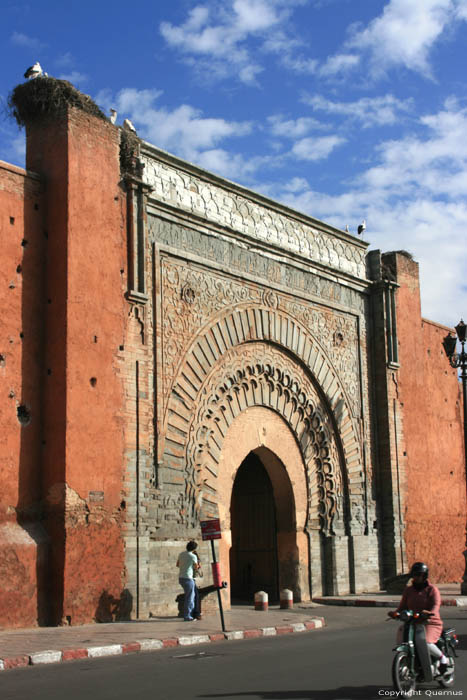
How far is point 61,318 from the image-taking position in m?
11.7

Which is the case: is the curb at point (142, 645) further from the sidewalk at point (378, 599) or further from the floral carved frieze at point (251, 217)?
the floral carved frieze at point (251, 217)

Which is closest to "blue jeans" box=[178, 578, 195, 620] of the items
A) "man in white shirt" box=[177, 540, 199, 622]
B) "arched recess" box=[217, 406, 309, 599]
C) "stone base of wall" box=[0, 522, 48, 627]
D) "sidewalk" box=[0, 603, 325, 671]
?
"man in white shirt" box=[177, 540, 199, 622]

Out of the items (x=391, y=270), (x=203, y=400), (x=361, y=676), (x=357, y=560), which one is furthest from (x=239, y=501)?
(x=361, y=676)

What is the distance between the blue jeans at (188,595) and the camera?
1161cm

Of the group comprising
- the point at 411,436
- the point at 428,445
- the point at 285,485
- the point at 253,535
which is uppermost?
the point at 411,436

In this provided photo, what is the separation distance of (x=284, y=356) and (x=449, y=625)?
6059 mm

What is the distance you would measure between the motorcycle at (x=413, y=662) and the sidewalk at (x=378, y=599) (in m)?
8.22

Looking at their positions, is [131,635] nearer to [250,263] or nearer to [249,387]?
[249,387]

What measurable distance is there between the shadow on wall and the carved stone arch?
1.78m

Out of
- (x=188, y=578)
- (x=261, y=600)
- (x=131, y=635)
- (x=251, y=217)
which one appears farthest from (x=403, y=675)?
(x=251, y=217)

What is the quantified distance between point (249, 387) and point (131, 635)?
5762 mm

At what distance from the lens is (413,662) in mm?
6047

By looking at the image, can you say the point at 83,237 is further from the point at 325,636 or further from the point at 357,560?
the point at 357,560

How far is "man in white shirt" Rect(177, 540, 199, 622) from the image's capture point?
11.6 meters
